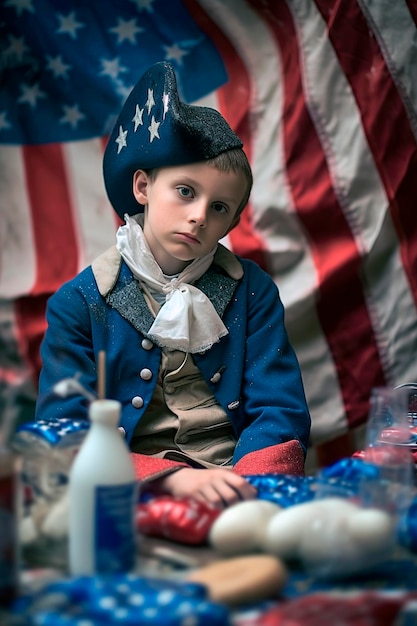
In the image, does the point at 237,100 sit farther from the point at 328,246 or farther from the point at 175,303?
the point at 175,303

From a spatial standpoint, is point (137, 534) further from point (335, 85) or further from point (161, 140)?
point (335, 85)

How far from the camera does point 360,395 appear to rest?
2.89 meters

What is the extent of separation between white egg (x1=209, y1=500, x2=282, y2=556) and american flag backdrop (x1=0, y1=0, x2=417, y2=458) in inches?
68.5

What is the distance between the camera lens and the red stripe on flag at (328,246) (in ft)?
9.34

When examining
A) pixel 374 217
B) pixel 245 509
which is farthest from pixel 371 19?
pixel 245 509

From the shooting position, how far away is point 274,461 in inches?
67.4

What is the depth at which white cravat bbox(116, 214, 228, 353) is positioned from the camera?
1.82m

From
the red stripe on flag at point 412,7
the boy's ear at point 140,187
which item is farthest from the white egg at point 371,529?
the red stripe on flag at point 412,7

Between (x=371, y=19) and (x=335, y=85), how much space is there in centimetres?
21

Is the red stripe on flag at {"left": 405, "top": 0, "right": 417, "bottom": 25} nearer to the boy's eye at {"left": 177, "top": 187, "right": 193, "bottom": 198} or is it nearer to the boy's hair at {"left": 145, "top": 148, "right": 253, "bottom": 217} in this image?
the boy's hair at {"left": 145, "top": 148, "right": 253, "bottom": 217}

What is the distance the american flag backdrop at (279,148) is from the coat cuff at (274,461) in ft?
3.66

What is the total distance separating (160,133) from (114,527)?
98 centimetres

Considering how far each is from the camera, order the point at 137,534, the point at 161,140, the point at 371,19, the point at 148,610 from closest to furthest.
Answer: the point at 148,610
the point at 137,534
the point at 161,140
the point at 371,19

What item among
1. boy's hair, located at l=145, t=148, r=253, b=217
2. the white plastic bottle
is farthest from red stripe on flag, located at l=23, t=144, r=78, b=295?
the white plastic bottle
